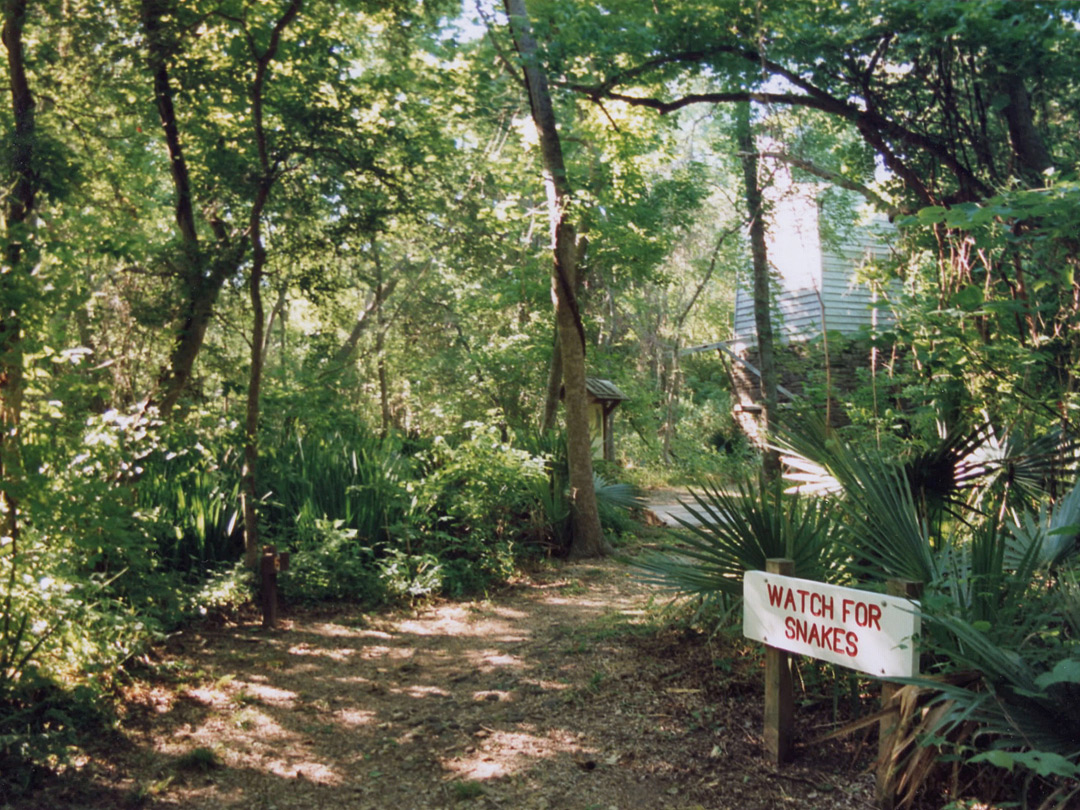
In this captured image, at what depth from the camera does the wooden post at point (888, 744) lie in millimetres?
3320

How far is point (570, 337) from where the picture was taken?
9938 millimetres

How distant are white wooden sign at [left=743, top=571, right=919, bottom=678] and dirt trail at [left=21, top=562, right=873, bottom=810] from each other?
641 millimetres

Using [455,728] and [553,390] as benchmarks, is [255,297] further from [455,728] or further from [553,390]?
[553,390]

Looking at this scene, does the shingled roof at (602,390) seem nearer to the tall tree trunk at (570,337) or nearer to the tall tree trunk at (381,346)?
the tall tree trunk at (381,346)

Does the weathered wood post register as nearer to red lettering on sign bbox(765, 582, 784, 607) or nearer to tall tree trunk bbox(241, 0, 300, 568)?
tall tree trunk bbox(241, 0, 300, 568)

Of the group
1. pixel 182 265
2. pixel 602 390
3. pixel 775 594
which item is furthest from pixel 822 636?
pixel 602 390

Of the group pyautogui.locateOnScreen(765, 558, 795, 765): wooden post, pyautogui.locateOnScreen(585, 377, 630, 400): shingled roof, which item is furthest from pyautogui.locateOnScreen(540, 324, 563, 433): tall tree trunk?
pyautogui.locateOnScreen(765, 558, 795, 765): wooden post

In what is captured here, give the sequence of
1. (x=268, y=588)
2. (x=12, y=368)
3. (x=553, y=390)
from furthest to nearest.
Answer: (x=553, y=390)
(x=268, y=588)
(x=12, y=368)

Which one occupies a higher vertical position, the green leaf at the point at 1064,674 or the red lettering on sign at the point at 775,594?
the red lettering on sign at the point at 775,594

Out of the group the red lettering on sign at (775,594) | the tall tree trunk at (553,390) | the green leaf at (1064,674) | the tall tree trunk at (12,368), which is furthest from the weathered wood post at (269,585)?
the tall tree trunk at (553,390)

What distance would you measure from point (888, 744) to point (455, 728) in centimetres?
244

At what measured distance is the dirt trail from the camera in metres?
3.95

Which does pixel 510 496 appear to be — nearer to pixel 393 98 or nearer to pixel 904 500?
pixel 393 98

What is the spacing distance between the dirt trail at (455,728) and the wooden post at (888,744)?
0.18m
